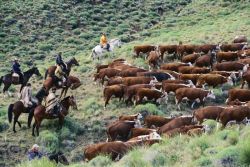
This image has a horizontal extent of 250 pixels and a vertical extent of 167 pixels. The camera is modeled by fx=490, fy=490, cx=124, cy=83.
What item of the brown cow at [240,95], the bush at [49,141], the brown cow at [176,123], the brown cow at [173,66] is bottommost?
the bush at [49,141]

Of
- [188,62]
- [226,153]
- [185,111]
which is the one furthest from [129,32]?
[226,153]

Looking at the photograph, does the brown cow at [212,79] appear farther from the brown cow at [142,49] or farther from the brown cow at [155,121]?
the brown cow at [142,49]

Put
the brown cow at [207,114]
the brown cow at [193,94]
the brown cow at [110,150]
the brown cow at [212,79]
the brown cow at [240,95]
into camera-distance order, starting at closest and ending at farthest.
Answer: the brown cow at [110,150], the brown cow at [207,114], the brown cow at [240,95], the brown cow at [193,94], the brown cow at [212,79]

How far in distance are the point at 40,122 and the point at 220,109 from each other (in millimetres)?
6300

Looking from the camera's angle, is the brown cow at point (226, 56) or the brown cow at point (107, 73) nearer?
the brown cow at point (107, 73)

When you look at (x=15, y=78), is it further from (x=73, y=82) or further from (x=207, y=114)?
(x=207, y=114)

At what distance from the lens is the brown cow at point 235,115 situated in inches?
597

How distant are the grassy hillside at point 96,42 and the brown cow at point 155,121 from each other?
5.80ft

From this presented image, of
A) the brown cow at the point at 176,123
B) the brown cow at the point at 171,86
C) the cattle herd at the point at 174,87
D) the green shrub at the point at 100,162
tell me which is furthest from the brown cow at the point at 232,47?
the green shrub at the point at 100,162

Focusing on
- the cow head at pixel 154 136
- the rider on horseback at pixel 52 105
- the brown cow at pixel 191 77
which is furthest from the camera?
the brown cow at pixel 191 77

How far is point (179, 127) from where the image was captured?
1532 cm

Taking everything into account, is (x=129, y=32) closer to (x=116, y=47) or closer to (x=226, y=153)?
(x=116, y=47)

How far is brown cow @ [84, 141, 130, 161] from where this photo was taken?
43.5 ft

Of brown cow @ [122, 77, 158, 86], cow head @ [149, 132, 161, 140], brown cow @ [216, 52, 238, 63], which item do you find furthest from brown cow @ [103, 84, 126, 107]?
brown cow @ [216, 52, 238, 63]
